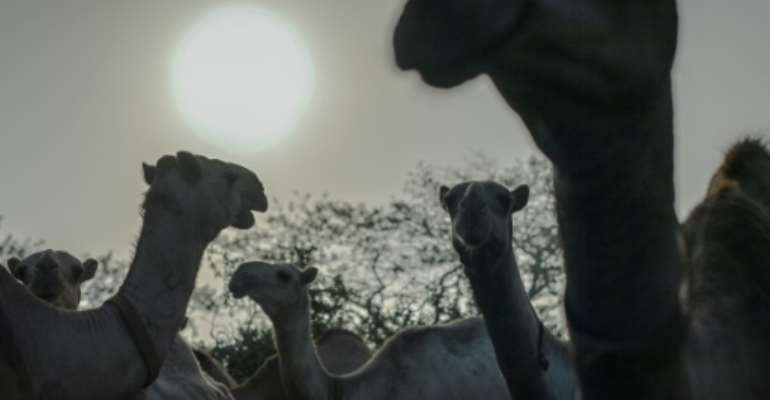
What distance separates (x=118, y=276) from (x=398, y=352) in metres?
29.9

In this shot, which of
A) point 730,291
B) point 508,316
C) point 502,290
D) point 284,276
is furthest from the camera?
point 284,276

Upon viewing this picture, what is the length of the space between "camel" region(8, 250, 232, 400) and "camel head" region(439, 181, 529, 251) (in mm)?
2233

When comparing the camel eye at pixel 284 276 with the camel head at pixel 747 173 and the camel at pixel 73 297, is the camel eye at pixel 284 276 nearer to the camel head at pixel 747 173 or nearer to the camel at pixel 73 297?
the camel at pixel 73 297

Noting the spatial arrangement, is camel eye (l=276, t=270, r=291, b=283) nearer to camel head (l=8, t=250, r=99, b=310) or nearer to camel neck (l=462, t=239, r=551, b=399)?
camel head (l=8, t=250, r=99, b=310)

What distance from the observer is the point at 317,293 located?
32094mm

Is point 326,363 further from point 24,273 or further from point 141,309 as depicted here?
point 141,309

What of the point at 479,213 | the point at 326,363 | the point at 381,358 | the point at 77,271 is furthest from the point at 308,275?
the point at 479,213

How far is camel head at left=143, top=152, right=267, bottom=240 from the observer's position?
6.90 metres

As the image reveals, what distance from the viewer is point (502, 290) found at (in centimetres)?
589

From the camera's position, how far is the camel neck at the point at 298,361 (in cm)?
934

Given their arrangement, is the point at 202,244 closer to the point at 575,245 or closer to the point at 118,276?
the point at 575,245

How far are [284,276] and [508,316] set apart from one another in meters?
4.51

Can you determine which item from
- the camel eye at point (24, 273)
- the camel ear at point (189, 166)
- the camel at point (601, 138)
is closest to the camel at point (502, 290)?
the camel ear at point (189, 166)

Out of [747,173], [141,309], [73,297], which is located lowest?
[747,173]
